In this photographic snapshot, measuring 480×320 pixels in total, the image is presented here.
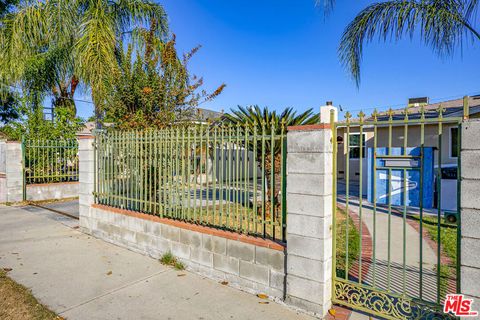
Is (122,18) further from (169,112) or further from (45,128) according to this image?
(169,112)

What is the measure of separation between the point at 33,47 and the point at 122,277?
1121 cm

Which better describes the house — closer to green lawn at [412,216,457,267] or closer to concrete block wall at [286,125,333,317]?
green lawn at [412,216,457,267]

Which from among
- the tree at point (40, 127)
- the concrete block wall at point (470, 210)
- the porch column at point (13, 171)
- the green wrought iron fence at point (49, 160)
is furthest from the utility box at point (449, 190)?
the porch column at point (13, 171)

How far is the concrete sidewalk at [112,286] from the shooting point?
330 centimetres

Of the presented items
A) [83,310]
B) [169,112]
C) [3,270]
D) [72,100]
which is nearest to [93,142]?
[169,112]

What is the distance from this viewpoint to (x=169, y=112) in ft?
22.3

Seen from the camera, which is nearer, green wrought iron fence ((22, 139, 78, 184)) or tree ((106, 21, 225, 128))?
tree ((106, 21, 225, 128))

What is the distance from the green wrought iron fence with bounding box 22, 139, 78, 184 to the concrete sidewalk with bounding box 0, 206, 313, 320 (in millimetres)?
5108

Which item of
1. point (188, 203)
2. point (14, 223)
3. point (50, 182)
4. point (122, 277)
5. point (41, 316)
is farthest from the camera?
point (50, 182)

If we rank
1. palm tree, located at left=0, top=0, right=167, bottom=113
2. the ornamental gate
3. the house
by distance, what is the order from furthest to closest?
1. the house
2. palm tree, located at left=0, top=0, right=167, bottom=113
3. the ornamental gate

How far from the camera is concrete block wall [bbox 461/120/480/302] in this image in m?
2.47

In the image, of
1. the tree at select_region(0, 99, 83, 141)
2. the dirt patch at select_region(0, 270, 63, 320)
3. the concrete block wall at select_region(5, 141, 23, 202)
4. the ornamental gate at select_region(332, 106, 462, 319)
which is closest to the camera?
the ornamental gate at select_region(332, 106, 462, 319)

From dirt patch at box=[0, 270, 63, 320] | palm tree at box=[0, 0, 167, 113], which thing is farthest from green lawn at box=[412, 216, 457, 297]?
palm tree at box=[0, 0, 167, 113]

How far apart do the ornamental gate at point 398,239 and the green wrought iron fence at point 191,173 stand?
917 millimetres
